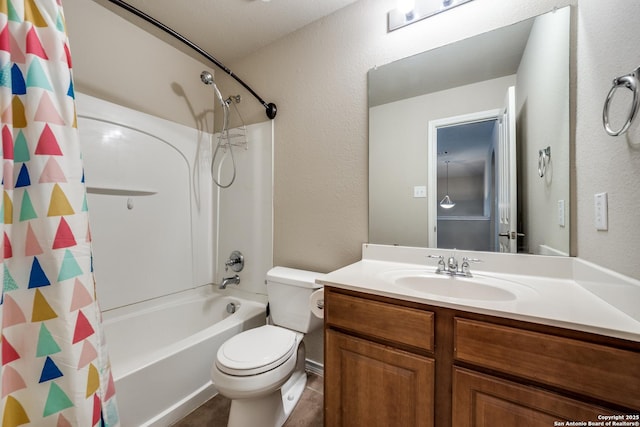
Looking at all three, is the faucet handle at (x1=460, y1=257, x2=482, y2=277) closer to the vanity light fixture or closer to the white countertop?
the white countertop

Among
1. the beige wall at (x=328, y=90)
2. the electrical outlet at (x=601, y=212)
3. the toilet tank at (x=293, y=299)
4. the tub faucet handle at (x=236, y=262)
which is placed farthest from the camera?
the tub faucet handle at (x=236, y=262)

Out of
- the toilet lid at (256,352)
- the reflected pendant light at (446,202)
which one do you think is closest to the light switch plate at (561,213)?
the reflected pendant light at (446,202)

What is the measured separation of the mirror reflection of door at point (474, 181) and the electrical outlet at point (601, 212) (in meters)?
0.32

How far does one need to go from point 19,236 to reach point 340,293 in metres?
1.03

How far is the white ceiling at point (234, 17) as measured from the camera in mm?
1585

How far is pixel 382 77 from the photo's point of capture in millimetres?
1492

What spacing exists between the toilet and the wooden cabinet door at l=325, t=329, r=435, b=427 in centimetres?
27

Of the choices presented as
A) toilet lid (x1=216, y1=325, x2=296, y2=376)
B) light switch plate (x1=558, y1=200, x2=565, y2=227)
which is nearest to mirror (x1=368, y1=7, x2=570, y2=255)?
light switch plate (x1=558, y1=200, x2=565, y2=227)

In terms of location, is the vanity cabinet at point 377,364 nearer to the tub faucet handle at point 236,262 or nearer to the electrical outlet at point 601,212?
the electrical outlet at point 601,212

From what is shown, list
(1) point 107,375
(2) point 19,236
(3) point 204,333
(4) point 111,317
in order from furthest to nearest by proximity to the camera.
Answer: (4) point 111,317 < (3) point 204,333 < (1) point 107,375 < (2) point 19,236

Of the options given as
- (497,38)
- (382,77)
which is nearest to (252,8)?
(382,77)

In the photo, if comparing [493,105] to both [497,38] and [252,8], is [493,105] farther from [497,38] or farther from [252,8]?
[252,8]

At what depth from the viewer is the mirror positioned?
43.4 inches

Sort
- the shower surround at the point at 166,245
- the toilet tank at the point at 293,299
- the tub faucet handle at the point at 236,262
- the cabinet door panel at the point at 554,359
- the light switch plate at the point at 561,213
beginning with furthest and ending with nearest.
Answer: the tub faucet handle at the point at 236,262
the toilet tank at the point at 293,299
the shower surround at the point at 166,245
the light switch plate at the point at 561,213
the cabinet door panel at the point at 554,359
